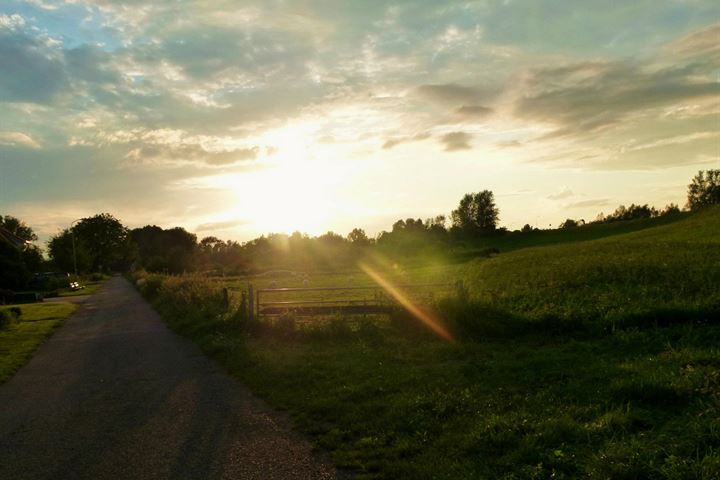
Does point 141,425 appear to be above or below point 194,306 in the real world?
below

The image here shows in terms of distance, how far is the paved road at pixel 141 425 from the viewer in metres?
6.04

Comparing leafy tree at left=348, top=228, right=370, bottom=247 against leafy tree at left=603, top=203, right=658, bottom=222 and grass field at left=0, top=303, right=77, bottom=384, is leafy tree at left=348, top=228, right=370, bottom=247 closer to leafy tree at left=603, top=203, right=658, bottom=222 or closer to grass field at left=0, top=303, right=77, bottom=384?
leafy tree at left=603, top=203, right=658, bottom=222

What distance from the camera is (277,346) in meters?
13.8

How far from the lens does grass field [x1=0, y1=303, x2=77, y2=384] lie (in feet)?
45.4

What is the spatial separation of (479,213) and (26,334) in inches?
4686

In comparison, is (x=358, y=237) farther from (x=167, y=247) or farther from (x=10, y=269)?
(x=10, y=269)

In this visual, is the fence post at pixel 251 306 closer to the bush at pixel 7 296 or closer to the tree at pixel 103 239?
the bush at pixel 7 296

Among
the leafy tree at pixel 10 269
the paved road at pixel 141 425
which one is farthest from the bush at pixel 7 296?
the paved road at pixel 141 425

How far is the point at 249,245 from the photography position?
115m

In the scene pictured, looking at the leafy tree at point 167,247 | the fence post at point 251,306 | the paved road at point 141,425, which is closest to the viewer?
the paved road at point 141,425

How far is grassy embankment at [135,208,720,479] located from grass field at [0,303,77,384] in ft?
15.2

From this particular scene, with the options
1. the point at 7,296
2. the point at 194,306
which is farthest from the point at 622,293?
the point at 7,296

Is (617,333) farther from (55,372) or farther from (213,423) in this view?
(55,372)

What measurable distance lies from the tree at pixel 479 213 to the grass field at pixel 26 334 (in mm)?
107073
